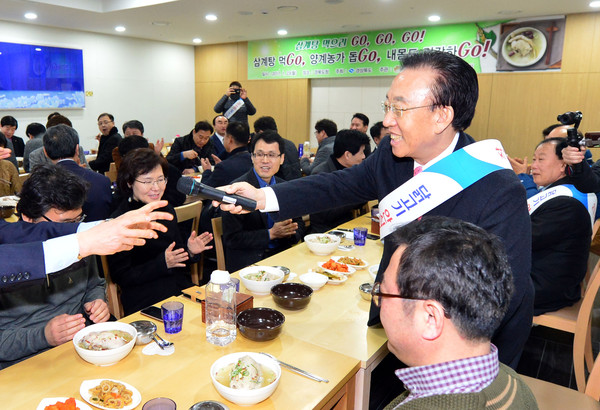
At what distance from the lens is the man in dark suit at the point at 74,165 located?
3.36m

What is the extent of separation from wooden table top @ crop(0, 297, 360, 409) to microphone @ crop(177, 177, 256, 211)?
19.6 inches

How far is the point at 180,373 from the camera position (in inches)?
55.7

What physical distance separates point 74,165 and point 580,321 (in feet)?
11.5

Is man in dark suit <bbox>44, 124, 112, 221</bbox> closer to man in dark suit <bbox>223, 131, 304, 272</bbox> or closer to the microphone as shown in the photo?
man in dark suit <bbox>223, 131, 304, 272</bbox>

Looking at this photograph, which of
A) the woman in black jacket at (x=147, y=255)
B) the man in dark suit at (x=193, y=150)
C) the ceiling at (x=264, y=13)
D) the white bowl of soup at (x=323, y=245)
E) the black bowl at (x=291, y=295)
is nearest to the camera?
the black bowl at (x=291, y=295)

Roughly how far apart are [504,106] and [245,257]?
5.89 m

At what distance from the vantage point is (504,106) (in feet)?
23.6

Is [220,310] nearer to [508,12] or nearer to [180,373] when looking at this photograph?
[180,373]

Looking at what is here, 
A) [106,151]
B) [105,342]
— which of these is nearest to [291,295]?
[105,342]

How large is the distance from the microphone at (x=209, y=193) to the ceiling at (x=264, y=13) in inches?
205

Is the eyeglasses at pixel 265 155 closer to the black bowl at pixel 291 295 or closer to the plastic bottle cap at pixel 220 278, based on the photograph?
the black bowl at pixel 291 295

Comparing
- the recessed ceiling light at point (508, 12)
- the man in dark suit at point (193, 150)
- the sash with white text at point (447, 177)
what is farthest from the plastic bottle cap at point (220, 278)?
the recessed ceiling light at point (508, 12)

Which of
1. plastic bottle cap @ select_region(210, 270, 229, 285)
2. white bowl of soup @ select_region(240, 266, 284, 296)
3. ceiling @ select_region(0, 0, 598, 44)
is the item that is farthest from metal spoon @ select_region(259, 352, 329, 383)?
ceiling @ select_region(0, 0, 598, 44)

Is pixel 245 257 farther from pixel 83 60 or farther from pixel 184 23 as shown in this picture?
pixel 83 60
